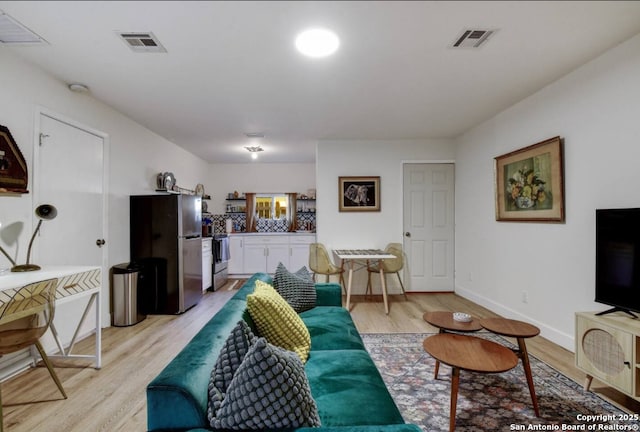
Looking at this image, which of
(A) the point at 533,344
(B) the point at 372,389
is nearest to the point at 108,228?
(B) the point at 372,389

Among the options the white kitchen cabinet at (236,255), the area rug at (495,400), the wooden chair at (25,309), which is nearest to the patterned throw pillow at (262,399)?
the area rug at (495,400)

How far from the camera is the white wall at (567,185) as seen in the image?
2320 millimetres

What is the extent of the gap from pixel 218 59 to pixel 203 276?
11.6 feet

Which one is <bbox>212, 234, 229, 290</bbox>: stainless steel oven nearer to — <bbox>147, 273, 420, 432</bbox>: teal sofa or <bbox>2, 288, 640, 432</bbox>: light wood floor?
<bbox>2, 288, 640, 432</bbox>: light wood floor

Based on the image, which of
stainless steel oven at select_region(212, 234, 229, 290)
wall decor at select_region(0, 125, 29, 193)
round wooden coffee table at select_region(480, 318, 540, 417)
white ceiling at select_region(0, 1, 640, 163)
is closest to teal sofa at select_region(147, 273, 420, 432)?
round wooden coffee table at select_region(480, 318, 540, 417)

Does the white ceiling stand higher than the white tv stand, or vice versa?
the white ceiling

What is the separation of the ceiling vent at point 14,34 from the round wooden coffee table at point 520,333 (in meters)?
3.64

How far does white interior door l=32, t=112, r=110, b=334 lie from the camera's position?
2686 millimetres

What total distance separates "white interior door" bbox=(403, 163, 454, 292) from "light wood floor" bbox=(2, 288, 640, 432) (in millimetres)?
1091

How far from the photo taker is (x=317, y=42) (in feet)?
7.20

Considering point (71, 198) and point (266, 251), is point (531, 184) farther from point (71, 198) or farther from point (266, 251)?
point (266, 251)

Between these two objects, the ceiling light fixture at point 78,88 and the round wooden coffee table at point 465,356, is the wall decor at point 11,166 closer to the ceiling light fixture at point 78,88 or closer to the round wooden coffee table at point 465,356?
the ceiling light fixture at point 78,88

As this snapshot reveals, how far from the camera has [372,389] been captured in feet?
4.49

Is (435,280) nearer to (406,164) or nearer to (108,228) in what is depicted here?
(406,164)
